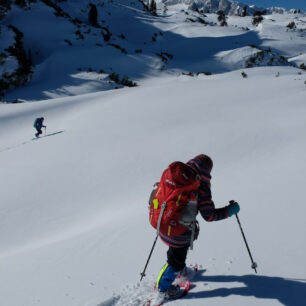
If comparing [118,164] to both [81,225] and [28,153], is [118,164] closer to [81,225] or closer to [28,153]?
[81,225]

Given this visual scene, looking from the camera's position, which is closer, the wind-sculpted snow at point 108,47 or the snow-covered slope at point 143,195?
the snow-covered slope at point 143,195

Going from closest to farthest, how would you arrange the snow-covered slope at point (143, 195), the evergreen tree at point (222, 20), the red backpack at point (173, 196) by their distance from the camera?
the red backpack at point (173, 196), the snow-covered slope at point (143, 195), the evergreen tree at point (222, 20)

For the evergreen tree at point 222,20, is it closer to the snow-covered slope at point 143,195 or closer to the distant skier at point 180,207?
the snow-covered slope at point 143,195

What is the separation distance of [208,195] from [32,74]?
2878cm

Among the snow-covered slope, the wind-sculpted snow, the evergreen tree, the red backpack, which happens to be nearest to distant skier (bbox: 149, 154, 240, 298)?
the red backpack

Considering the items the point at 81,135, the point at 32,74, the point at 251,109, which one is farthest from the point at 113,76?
the point at 251,109

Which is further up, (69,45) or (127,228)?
(69,45)

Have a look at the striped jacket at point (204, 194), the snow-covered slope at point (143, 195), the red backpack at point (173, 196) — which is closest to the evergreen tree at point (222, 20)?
the snow-covered slope at point (143, 195)

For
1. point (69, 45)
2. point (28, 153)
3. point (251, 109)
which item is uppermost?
point (69, 45)

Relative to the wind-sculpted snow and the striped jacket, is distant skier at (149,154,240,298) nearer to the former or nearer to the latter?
the striped jacket

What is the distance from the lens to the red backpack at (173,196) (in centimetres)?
255

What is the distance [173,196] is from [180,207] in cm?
13

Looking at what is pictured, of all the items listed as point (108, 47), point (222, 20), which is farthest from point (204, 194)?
point (222, 20)

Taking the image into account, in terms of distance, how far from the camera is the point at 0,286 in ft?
11.2
